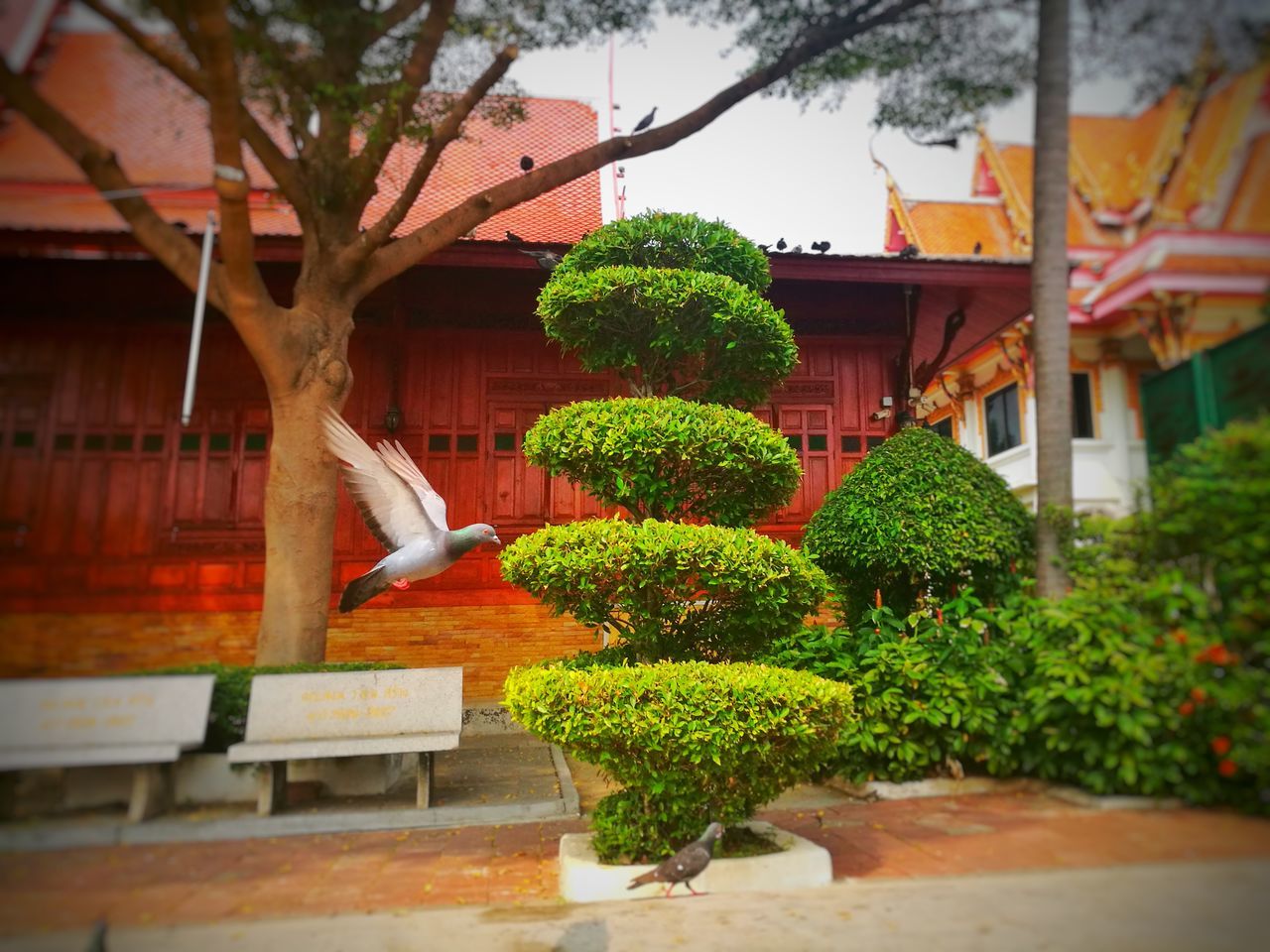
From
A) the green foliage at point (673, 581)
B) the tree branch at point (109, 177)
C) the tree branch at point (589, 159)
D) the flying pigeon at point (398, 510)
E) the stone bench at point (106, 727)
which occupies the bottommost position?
the stone bench at point (106, 727)

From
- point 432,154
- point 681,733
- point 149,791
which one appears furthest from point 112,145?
point 681,733

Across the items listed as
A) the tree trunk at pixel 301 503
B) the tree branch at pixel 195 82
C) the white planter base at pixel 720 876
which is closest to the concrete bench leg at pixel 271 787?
the tree trunk at pixel 301 503

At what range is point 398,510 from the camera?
4867mm

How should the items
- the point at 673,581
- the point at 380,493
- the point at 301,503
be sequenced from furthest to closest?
the point at 380,493
the point at 301,503
the point at 673,581

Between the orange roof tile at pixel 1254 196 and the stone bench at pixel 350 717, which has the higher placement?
the orange roof tile at pixel 1254 196

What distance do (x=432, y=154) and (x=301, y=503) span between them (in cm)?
213

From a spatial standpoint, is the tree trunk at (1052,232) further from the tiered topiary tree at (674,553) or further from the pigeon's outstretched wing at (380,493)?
the pigeon's outstretched wing at (380,493)

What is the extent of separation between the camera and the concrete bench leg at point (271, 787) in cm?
350

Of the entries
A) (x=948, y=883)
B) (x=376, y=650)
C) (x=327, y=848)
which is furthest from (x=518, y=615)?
(x=948, y=883)

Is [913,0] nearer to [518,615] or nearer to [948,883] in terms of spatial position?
[948,883]

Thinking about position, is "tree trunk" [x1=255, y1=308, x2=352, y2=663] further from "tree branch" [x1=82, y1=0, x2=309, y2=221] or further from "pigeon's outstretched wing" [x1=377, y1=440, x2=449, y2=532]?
"tree branch" [x1=82, y1=0, x2=309, y2=221]

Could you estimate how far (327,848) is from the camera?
11.4 ft

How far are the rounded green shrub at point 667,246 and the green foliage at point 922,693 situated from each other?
2328 millimetres

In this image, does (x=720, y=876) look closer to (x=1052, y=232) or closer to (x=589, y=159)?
(x=1052, y=232)
